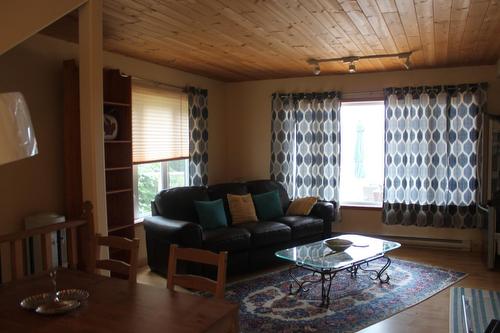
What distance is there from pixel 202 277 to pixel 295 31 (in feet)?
8.14

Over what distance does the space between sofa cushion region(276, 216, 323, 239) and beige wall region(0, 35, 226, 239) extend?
255 cm

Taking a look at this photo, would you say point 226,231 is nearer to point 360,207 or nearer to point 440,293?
point 440,293

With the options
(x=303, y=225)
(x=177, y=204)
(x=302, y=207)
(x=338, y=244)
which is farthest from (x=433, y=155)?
(x=177, y=204)

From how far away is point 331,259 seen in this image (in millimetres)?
3895

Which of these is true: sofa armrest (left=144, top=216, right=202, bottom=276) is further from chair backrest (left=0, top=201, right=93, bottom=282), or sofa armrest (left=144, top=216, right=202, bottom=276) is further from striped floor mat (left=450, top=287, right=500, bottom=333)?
striped floor mat (left=450, top=287, right=500, bottom=333)

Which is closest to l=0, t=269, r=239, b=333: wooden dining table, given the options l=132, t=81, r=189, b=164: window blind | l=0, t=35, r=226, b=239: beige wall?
l=0, t=35, r=226, b=239: beige wall

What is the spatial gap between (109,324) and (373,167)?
5.14 metres

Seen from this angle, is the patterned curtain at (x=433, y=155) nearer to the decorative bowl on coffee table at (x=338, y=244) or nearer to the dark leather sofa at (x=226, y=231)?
the dark leather sofa at (x=226, y=231)

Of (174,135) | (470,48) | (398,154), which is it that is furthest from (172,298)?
(398,154)

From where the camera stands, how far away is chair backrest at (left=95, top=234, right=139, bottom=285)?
7.41 ft

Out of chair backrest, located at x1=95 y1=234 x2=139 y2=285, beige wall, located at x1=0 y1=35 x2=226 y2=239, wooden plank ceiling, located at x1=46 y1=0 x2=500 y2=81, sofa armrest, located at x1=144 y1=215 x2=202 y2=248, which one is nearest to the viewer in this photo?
chair backrest, located at x1=95 y1=234 x2=139 y2=285

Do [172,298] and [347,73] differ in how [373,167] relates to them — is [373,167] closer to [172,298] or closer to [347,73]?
[347,73]

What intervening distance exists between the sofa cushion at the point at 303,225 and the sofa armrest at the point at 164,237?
1.33 metres

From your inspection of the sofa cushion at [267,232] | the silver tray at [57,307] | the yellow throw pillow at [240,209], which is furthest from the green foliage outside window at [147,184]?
the silver tray at [57,307]
